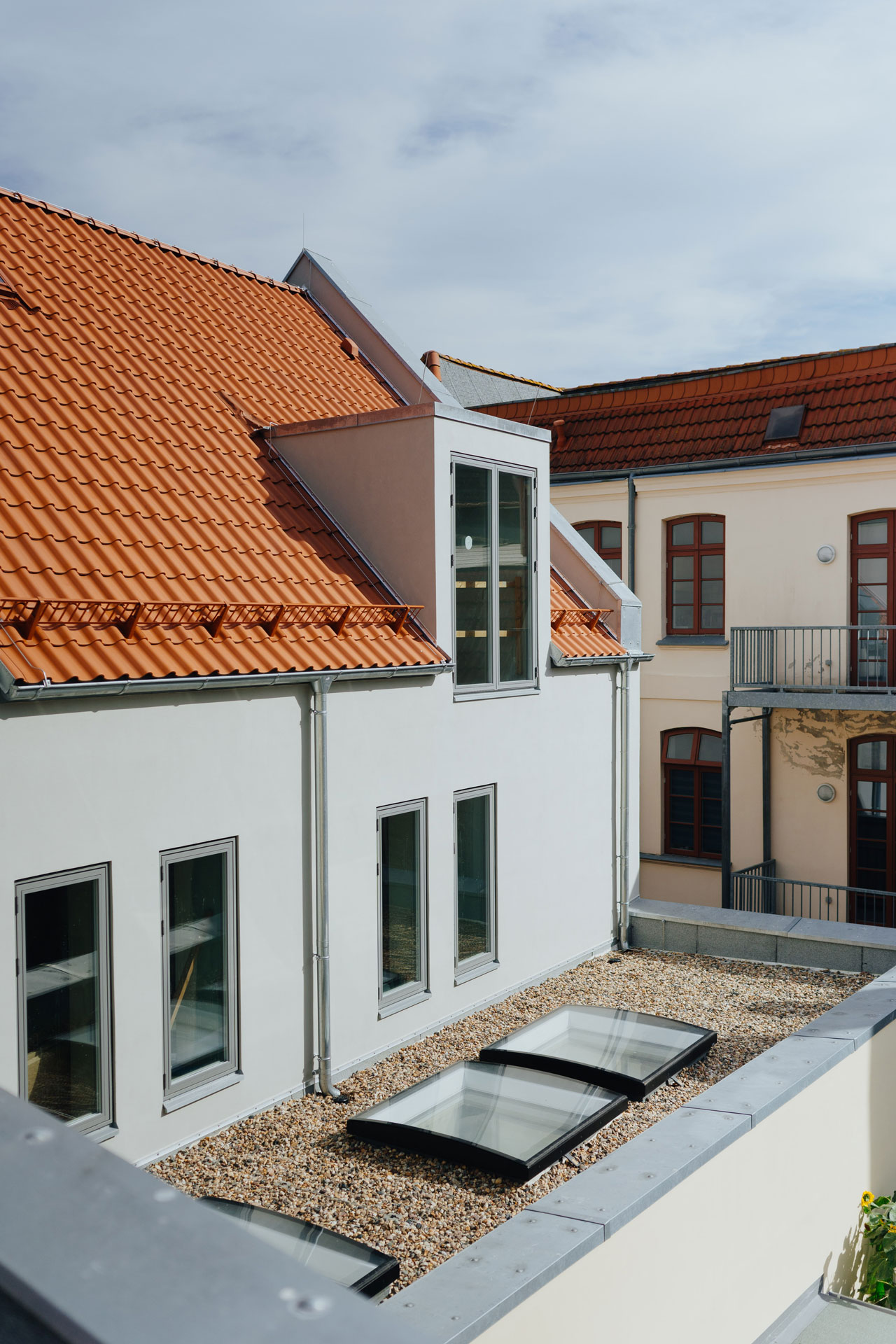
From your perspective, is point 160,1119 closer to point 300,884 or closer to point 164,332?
point 300,884

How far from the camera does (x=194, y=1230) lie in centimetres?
79

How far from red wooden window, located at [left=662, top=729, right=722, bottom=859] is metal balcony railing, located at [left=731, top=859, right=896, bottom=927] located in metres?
0.97

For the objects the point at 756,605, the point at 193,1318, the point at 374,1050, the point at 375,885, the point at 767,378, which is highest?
the point at 767,378

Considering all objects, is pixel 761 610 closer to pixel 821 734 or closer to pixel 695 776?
pixel 821 734

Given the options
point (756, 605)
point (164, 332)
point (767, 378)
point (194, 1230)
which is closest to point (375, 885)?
point (164, 332)

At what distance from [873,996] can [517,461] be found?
529 centimetres

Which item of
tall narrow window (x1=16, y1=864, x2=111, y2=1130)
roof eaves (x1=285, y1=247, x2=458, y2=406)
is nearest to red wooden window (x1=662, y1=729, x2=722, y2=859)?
roof eaves (x1=285, y1=247, x2=458, y2=406)

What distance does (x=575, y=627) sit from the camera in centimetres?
1129

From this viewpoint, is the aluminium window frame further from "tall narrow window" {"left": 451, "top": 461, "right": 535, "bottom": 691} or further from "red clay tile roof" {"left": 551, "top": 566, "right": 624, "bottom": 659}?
"tall narrow window" {"left": 451, "top": 461, "right": 535, "bottom": 691}

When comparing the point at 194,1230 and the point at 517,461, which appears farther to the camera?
the point at 517,461

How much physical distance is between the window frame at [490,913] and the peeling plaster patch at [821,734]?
29.5 ft

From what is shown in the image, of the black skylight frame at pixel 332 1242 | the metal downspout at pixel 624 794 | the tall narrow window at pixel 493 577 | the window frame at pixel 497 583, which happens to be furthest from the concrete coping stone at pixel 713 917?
the black skylight frame at pixel 332 1242

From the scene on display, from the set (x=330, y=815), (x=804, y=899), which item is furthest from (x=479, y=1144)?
(x=804, y=899)

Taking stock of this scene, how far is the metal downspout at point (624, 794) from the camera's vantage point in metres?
11.4
